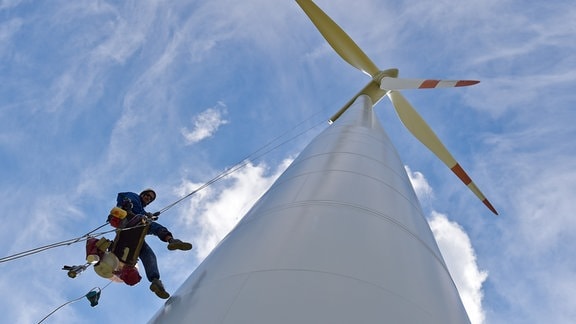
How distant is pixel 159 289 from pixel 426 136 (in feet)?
35.7

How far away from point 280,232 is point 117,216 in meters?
3.22

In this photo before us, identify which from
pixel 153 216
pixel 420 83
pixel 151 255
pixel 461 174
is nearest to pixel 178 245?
pixel 151 255

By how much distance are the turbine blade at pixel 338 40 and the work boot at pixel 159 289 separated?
37.6ft

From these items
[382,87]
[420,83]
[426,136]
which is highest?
[382,87]

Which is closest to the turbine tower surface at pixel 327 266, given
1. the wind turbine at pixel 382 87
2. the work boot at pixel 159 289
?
the work boot at pixel 159 289

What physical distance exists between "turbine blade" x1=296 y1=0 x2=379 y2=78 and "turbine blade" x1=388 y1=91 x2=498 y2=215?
1.36 m

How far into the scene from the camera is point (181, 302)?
3902 mm

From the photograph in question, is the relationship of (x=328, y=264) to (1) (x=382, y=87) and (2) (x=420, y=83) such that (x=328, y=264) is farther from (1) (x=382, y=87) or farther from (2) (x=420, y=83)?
(1) (x=382, y=87)

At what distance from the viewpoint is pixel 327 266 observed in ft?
11.7

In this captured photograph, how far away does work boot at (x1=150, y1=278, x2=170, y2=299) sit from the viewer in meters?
6.07

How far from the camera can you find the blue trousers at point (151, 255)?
21.8ft

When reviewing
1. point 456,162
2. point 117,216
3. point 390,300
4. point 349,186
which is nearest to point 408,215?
point 349,186

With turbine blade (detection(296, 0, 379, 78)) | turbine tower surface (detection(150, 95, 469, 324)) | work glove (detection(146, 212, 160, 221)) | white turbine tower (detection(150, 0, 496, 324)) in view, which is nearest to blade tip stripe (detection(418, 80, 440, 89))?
turbine blade (detection(296, 0, 379, 78))

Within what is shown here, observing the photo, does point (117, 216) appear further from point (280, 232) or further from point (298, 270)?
point (298, 270)
